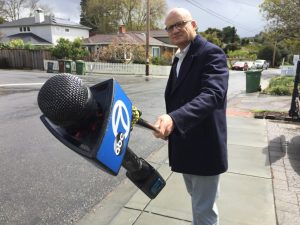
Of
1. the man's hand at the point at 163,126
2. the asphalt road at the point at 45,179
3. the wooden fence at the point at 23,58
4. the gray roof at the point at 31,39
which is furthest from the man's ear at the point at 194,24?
the gray roof at the point at 31,39

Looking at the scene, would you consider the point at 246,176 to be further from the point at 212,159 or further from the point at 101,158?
the point at 101,158

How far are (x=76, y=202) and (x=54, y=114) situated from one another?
277cm

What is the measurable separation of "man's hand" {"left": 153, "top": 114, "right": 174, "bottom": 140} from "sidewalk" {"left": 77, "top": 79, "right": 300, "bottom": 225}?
2.01m

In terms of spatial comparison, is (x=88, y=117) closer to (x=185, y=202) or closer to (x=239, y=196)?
(x=185, y=202)

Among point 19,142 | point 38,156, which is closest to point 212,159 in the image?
point 38,156

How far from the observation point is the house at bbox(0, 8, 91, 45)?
45281 mm

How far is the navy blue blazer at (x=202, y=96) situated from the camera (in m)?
1.94

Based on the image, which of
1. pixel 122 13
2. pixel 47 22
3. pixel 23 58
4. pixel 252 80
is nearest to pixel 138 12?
pixel 122 13

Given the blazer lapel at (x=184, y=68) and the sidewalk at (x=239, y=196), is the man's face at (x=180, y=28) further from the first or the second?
the sidewalk at (x=239, y=196)

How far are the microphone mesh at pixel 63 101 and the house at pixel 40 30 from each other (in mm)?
46019

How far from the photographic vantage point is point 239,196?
152 inches

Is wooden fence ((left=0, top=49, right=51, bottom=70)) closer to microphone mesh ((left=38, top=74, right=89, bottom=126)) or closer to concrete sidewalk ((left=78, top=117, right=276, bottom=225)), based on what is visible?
concrete sidewalk ((left=78, top=117, right=276, bottom=225))

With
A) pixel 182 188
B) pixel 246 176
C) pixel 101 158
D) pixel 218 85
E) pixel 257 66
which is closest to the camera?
pixel 101 158

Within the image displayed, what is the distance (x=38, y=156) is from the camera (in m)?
5.34
